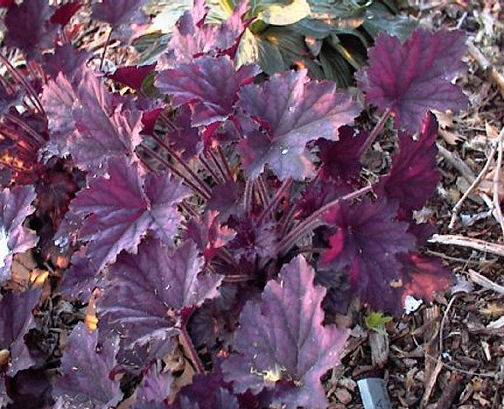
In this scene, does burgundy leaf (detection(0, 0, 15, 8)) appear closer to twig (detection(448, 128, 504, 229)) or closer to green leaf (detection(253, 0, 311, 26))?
green leaf (detection(253, 0, 311, 26))

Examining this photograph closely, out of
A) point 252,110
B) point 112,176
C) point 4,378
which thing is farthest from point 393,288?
point 4,378

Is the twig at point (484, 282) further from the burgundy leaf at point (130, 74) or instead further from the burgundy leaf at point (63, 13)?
the burgundy leaf at point (63, 13)

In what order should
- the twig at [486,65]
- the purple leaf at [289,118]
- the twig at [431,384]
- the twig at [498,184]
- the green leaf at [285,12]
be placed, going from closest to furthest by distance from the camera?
the purple leaf at [289,118] < the twig at [431,384] < the twig at [498,184] < the green leaf at [285,12] < the twig at [486,65]

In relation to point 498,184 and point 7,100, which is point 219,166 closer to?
point 7,100

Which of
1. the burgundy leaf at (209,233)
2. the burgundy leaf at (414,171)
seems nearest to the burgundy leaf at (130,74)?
the burgundy leaf at (209,233)

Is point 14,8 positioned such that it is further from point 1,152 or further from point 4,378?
point 4,378
